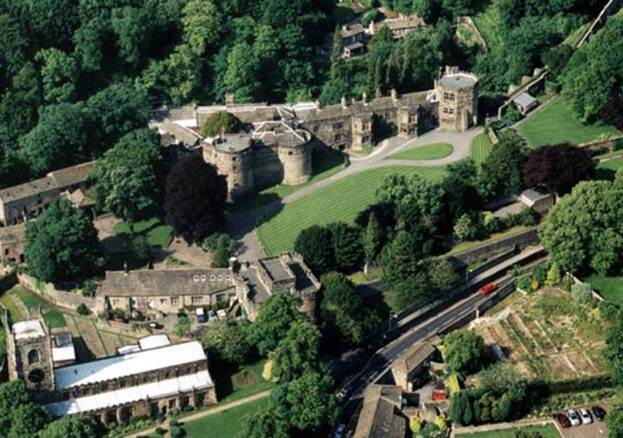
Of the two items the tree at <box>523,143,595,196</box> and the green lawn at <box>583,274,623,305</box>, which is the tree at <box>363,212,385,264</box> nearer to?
the tree at <box>523,143,595,196</box>

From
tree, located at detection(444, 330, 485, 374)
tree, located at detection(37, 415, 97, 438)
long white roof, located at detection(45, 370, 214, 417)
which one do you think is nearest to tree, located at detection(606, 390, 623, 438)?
tree, located at detection(444, 330, 485, 374)

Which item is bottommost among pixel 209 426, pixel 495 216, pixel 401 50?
pixel 209 426

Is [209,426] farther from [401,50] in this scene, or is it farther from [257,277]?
[401,50]

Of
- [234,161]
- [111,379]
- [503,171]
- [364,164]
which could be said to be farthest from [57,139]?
[503,171]

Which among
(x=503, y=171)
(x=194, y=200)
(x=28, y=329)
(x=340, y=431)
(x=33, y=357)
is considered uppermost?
(x=503, y=171)

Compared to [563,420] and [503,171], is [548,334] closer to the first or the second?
[563,420]

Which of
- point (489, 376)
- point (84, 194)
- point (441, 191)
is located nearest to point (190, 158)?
point (84, 194)
